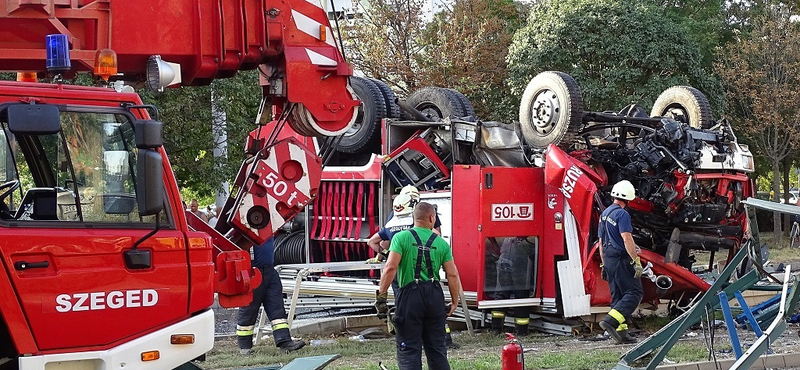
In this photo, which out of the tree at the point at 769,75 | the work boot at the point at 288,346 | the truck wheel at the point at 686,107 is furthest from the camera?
the tree at the point at 769,75

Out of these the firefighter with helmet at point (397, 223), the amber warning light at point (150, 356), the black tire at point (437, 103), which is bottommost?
the amber warning light at point (150, 356)

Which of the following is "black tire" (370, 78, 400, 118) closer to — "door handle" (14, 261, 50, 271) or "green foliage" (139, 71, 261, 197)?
"green foliage" (139, 71, 261, 197)

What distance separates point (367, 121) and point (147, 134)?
24.3 feet

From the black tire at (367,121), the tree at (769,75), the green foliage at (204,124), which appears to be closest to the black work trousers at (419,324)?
the black tire at (367,121)

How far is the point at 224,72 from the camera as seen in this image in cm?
686

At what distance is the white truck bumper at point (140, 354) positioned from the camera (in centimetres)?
538

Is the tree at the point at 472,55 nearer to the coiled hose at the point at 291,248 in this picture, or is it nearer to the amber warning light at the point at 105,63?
the coiled hose at the point at 291,248

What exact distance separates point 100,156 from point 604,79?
775 inches

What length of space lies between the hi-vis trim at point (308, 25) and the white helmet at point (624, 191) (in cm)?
436

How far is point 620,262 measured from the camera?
34.1 ft

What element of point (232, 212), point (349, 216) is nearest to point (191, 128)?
point (349, 216)

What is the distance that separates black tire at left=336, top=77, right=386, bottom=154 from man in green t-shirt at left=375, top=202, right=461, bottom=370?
5.13 meters

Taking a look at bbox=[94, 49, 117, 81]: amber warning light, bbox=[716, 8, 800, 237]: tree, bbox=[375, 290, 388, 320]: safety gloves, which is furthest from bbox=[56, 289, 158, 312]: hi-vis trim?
bbox=[716, 8, 800, 237]: tree

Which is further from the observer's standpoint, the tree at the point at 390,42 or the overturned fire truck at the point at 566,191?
the tree at the point at 390,42
